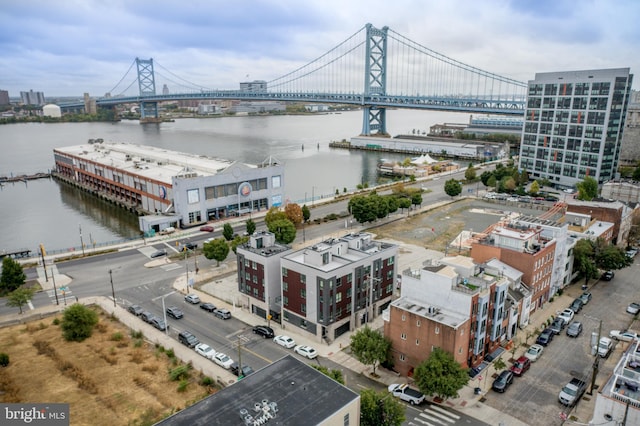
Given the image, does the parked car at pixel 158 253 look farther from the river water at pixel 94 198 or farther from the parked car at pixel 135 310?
the parked car at pixel 135 310

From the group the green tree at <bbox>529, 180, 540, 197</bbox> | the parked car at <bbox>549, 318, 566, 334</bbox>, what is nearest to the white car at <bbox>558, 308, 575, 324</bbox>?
the parked car at <bbox>549, 318, 566, 334</bbox>

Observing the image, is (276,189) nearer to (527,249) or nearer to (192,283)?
(192,283)

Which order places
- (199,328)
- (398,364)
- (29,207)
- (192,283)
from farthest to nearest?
(29,207)
(192,283)
(199,328)
(398,364)

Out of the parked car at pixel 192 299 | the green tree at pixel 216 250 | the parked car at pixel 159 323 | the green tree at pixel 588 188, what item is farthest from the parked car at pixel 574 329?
the green tree at pixel 588 188

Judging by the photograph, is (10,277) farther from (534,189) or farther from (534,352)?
(534,189)

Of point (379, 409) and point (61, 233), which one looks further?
point (61, 233)

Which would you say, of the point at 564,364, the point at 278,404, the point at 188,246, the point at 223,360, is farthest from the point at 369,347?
the point at 188,246

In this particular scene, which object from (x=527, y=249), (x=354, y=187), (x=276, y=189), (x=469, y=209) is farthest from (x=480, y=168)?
(x=527, y=249)

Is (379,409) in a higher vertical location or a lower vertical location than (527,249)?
lower
